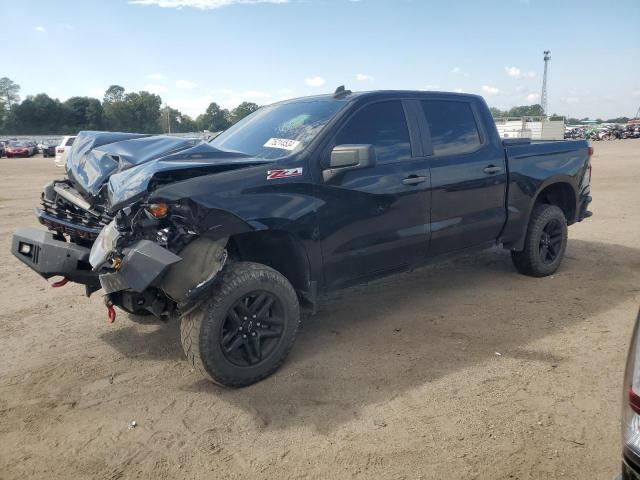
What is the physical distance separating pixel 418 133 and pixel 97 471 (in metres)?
3.42

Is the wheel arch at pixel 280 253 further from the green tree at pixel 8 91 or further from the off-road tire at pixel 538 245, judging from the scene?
the green tree at pixel 8 91

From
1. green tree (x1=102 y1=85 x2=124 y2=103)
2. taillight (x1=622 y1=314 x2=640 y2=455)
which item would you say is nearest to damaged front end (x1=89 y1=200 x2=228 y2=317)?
taillight (x1=622 y1=314 x2=640 y2=455)

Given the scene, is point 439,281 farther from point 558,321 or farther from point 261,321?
point 261,321

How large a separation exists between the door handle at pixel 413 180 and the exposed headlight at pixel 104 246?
7.40ft

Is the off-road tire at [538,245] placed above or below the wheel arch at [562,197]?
below

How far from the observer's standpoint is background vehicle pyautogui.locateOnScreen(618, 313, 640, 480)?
5.22ft

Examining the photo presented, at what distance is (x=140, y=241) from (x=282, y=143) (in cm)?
137

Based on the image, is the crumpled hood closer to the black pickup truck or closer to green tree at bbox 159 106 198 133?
the black pickup truck

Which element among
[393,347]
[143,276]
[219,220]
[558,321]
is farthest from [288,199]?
[558,321]

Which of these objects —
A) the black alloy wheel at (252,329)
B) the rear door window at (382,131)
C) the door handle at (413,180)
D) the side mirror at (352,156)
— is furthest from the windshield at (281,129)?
the black alloy wheel at (252,329)

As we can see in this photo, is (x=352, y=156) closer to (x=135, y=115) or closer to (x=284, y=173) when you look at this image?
(x=284, y=173)

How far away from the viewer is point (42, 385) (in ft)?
11.6

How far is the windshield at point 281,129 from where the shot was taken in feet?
12.6

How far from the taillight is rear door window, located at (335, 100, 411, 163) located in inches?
102
